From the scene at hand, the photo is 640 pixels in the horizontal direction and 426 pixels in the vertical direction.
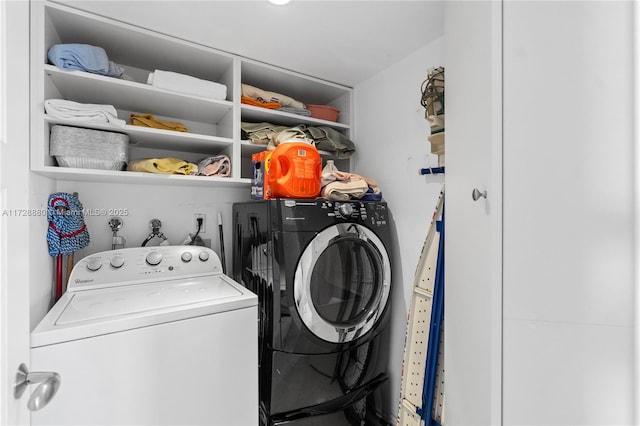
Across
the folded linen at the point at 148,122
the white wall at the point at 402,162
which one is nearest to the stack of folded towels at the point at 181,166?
the folded linen at the point at 148,122

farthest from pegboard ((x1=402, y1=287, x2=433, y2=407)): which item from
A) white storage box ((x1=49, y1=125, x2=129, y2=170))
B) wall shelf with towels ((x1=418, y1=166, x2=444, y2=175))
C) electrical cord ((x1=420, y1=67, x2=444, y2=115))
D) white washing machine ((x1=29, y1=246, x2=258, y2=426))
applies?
white storage box ((x1=49, y1=125, x2=129, y2=170))

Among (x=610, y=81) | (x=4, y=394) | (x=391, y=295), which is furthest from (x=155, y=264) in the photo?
(x=610, y=81)

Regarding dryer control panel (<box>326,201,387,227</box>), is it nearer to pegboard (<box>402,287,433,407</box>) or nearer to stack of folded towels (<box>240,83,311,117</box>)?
pegboard (<box>402,287,433,407</box>)

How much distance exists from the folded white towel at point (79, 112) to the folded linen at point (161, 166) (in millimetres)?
217

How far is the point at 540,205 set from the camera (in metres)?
0.66

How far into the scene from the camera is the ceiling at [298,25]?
1359mm

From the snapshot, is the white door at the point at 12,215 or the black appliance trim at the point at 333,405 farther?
the black appliance trim at the point at 333,405

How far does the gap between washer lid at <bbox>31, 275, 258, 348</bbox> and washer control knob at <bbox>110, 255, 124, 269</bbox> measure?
0.12 meters

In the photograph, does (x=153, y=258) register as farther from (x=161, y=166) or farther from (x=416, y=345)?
(x=416, y=345)

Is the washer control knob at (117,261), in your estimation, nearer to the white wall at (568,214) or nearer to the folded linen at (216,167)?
the folded linen at (216,167)

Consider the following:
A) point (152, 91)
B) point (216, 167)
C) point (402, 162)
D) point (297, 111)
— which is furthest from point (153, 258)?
point (402, 162)

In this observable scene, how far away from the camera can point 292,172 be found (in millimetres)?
1597

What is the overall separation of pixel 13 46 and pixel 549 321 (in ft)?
4.41

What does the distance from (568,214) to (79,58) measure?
1909 millimetres
